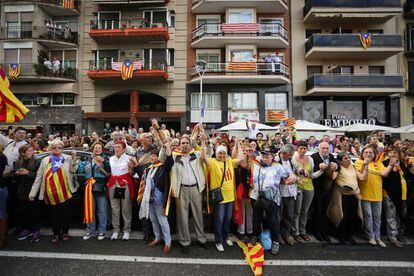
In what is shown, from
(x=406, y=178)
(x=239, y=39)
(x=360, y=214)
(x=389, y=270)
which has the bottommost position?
(x=389, y=270)

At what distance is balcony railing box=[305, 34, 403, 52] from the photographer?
1891 cm

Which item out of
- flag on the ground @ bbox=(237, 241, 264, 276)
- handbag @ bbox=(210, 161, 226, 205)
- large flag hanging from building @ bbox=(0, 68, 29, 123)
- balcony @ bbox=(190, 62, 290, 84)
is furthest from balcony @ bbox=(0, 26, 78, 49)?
flag on the ground @ bbox=(237, 241, 264, 276)

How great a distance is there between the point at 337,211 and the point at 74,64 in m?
21.5

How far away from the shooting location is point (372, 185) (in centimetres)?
500

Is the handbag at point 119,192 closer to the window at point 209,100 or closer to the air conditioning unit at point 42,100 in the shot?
the window at point 209,100

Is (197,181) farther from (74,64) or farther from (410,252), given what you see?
(74,64)

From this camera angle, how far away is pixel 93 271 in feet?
12.9

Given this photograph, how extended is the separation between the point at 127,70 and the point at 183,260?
659 inches

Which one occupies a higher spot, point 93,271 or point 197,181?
point 197,181

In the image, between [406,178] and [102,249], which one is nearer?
[102,249]

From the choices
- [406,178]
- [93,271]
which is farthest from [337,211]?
[93,271]

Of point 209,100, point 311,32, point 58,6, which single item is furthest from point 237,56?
point 58,6

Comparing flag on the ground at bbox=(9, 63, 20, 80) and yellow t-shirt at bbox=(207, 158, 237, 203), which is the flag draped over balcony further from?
yellow t-shirt at bbox=(207, 158, 237, 203)

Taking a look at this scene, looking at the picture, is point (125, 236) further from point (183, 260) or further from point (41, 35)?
point (41, 35)
